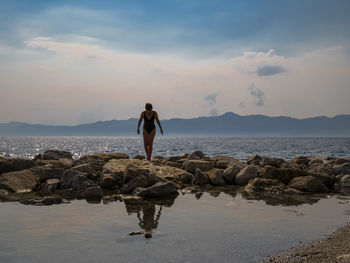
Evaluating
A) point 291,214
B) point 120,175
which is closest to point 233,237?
point 291,214

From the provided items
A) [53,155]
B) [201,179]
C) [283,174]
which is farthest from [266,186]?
[53,155]

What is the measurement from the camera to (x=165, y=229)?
5203mm

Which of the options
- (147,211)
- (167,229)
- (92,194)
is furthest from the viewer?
(92,194)

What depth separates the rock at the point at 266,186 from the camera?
8827 mm

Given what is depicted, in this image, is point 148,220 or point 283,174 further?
point 283,174

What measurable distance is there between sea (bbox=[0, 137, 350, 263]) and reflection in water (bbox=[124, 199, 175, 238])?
0.7 inches

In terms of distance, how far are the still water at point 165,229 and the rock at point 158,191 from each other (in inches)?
25.1

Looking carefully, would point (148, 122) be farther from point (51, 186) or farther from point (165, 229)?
point (165, 229)

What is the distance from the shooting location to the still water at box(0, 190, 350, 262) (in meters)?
4.12

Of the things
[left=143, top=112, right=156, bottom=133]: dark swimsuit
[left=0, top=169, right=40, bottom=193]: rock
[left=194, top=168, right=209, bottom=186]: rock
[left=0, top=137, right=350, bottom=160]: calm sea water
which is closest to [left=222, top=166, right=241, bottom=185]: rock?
[left=194, top=168, right=209, bottom=186]: rock

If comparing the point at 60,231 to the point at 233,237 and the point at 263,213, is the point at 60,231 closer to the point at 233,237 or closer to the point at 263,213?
the point at 233,237

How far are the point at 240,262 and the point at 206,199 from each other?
156 inches

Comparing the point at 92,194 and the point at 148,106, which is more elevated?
the point at 148,106

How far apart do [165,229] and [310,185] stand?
5.62m
